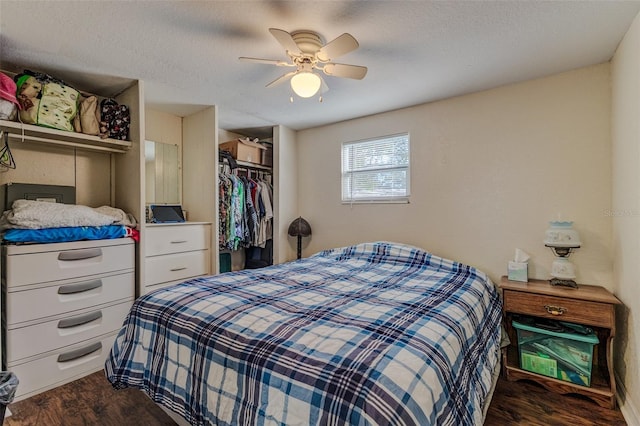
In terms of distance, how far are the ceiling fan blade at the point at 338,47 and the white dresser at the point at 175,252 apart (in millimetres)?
2016

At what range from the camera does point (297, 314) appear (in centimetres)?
143

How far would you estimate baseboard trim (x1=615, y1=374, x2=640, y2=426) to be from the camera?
161 centimetres

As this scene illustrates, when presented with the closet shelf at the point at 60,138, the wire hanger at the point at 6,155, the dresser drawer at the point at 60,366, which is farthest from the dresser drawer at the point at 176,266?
the wire hanger at the point at 6,155

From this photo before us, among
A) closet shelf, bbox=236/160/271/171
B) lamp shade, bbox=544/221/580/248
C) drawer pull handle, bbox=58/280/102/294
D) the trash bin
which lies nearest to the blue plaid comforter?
the trash bin

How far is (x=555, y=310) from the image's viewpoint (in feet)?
6.50

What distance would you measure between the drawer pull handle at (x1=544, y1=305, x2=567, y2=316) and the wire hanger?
151 inches

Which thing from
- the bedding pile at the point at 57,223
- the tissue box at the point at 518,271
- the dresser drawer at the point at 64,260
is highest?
the bedding pile at the point at 57,223

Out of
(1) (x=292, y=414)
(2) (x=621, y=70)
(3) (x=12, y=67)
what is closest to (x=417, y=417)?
(1) (x=292, y=414)

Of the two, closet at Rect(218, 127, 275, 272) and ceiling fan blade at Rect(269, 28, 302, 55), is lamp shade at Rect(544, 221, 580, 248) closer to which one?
ceiling fan blade at Rect(269, 28, 302, 55)

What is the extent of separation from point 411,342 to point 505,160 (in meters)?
2.09

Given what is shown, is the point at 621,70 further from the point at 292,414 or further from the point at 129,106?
the point at 129,106

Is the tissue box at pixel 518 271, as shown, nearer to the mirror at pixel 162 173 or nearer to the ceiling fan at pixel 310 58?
the ceiling fan at pixel 310 58

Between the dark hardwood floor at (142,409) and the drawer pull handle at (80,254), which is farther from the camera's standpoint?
the drawer pull handle at (80,254)

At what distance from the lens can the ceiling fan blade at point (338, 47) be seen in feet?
5.09
